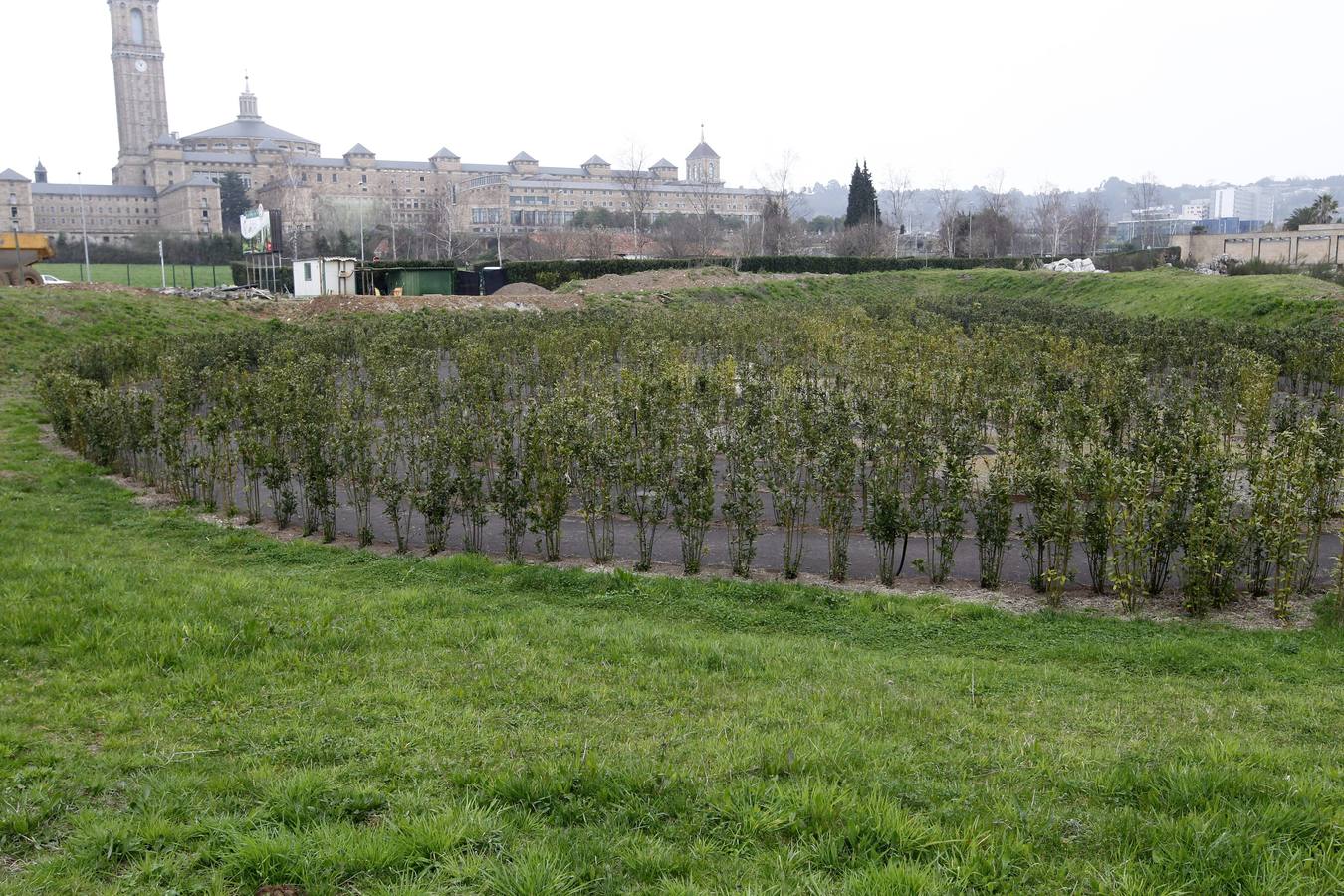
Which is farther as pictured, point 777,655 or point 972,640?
point 972,640

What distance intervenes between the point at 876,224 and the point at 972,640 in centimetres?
7026

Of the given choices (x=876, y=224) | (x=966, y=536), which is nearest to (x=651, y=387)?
(x=966, y=536)

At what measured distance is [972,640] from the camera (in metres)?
7.93

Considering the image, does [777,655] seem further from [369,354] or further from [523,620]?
[369,354]

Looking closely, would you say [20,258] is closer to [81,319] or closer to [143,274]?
[81,319]

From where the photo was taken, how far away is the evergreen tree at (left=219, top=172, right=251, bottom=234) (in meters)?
107

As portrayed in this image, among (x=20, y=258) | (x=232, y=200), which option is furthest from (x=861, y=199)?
(x=232, y=200)

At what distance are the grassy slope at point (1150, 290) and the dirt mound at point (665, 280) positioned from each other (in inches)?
90.2

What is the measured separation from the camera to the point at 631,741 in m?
5.11

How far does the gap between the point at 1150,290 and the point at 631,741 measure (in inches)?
1538

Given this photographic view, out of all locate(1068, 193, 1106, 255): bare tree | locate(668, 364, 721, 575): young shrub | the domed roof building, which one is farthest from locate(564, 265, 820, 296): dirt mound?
the domed roof building

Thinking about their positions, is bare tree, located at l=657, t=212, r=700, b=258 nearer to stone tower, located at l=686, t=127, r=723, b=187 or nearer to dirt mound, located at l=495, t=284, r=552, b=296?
dirt mound, located at l=495, t=284, r=552, b=296

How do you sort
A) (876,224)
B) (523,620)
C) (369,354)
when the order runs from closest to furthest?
1. (523,620)
2. (369,354)
3. (876,224)

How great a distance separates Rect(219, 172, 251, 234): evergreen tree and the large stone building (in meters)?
2.29
